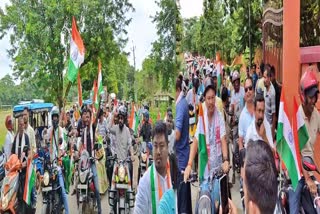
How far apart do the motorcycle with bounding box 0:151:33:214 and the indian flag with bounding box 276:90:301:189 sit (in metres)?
3.95

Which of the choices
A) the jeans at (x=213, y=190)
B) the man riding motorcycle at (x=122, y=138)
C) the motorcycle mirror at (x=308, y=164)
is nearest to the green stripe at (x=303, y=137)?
the motorcycle mirror at (x=308, y=164)

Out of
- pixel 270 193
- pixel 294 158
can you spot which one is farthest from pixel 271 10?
pixel 270 193

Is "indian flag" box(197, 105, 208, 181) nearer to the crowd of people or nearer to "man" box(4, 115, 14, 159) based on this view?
the crowd of people

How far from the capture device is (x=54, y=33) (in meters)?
22.3

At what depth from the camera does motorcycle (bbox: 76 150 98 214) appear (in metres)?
7.27

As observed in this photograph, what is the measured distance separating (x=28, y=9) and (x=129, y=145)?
55.3ft

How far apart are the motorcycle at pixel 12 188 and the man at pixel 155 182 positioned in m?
3.90

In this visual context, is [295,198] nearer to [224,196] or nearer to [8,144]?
[224,196]

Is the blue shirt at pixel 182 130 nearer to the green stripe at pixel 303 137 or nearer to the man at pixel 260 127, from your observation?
the man at pixel 260 127

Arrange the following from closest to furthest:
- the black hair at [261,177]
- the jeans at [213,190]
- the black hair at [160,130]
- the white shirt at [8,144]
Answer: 1. the black hair at [261,177]
2. the jeans at [213,190]
3. the black hair at [160,130]
4. the white shirt at [8,144]

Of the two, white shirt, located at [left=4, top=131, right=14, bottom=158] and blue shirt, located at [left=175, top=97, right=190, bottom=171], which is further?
white shirt, located at [left=4, top=131, right=14, bottom=158]

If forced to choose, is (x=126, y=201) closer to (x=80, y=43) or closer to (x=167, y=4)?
(x=80, y=43)

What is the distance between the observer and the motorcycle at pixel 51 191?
6895mm

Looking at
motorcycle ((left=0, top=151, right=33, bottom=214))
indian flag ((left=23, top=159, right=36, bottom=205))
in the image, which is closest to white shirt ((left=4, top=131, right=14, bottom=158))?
motorcycle ((left=0, top=151, right=33, bottom=214))
